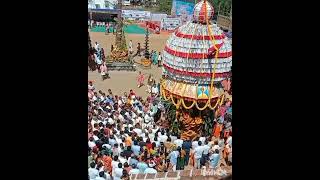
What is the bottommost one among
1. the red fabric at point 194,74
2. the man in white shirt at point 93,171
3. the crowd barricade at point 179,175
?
the crowd barricade at point 179,175

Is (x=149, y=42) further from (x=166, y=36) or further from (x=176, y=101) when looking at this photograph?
(x=176, y=101)

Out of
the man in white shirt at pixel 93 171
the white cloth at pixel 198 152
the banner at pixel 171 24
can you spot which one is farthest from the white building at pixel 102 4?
the white cloth at pixel 198 152

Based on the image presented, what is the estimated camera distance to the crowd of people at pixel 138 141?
4.97 metres

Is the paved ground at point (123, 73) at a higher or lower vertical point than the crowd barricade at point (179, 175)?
higher

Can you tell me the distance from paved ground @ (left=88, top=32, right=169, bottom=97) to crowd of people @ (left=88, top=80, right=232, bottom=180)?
0.14 feet

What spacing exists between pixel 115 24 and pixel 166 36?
411mm

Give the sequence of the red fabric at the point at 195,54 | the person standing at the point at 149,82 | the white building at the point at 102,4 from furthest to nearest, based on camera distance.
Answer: the person standing at the point at 149,82, the red fabric at the point at 195,54, the white building at the point at 102,4

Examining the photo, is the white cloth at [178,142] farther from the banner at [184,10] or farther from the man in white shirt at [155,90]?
the banner at [184,10]

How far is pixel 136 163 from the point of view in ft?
16.6

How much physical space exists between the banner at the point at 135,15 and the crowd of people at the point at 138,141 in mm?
574

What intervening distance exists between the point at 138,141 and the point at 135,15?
981 millimetres

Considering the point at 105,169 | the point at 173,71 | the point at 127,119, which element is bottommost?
the point at 105,169

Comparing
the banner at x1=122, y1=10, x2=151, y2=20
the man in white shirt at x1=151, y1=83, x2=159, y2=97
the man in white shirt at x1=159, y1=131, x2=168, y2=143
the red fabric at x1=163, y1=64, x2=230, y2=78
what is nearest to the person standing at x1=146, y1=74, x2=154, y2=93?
the man in white shirt at x1=151, y1=83, x2=159, y2=97

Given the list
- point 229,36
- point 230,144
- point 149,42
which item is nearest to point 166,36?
point 149,42
